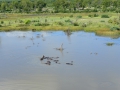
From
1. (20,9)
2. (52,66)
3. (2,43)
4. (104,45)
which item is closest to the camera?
(52,66)

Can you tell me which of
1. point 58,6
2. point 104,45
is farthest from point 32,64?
point 58,6

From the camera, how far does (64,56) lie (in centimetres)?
2830

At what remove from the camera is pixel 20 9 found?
10056cm

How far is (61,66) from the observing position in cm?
2441

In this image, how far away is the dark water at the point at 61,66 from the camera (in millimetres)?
19562

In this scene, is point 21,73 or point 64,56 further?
point 64,56

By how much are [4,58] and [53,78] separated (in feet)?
28.4

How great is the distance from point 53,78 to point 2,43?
17666mm

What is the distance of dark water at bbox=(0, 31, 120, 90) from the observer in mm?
19562

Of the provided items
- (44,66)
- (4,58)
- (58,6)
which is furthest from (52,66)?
(58,6)

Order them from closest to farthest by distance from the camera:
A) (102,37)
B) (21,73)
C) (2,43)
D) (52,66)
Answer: (21,73), (52,66), (2,43), (102,37)

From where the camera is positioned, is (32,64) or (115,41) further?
(115,41)

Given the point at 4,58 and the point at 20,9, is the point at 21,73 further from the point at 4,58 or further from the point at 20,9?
the point at 20,9

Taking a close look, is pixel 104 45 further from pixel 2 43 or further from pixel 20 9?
pixel 20 9
